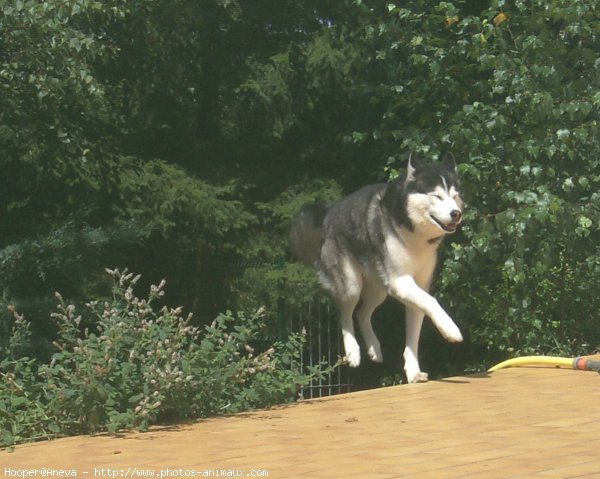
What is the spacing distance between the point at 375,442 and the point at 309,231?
457 centimetres

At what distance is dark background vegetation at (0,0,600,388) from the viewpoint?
37.3 feet

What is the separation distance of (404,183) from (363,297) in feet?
4.85

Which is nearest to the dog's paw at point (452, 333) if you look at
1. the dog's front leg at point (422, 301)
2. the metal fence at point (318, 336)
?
the dog's front leg at point (422, 301)

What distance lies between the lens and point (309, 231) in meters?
11.5

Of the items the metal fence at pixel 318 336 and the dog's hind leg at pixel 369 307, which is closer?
the dog's hind leg at pixel 369 307

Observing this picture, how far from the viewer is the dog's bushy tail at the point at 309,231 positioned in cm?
1143

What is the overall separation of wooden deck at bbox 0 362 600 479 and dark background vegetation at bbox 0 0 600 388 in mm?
2793

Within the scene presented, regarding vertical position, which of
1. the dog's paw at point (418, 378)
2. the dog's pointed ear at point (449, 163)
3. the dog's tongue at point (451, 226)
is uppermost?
the dog's pointed ear at point (449, 163)

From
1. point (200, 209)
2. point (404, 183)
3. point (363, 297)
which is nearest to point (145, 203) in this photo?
point (200, 209)

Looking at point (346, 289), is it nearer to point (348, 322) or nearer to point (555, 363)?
point (348, 322)

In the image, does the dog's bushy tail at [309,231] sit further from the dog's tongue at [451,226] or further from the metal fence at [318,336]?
the dog's tongue at [451,226]

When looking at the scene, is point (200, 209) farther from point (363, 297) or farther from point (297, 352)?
point (297, 352)

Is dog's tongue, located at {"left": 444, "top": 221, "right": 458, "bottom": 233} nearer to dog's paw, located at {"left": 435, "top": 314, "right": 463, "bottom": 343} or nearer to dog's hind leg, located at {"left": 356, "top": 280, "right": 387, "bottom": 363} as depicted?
dog's paw, located at {"left": 435, "top": 314, "right": 463, "bottom": 343}

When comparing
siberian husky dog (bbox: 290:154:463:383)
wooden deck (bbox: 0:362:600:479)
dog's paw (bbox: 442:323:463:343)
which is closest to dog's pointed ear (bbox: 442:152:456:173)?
siberian husky dog (bbox: 290:154:463:383)
